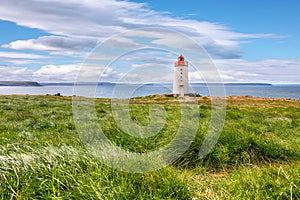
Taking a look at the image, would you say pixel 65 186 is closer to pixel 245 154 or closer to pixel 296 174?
pixel 296 174

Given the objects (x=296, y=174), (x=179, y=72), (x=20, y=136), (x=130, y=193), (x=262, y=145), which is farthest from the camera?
(x=179, y=72)

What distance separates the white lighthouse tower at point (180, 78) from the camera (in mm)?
53312

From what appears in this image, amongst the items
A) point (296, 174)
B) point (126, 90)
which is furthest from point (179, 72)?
point (296, 174)

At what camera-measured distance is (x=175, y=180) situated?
490 centimetres

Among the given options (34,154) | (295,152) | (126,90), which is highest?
(126,90)

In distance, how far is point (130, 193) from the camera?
468cm

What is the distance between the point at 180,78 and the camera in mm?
55719

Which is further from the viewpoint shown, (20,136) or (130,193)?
(20,136)

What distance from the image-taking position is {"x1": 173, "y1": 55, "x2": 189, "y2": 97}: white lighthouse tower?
53.3 meters

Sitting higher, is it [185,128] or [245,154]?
[185,128]

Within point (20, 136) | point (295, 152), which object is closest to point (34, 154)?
point (20, 136)

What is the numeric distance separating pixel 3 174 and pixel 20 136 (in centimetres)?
528

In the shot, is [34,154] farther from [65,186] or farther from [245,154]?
[245,154]

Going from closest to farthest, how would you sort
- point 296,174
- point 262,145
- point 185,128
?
point 296,174, point 262,145, point 185,128
